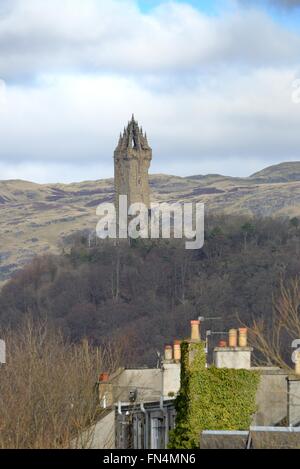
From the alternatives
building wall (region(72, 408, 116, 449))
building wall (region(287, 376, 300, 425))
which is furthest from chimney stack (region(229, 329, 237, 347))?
building wall (region(287, 376, 300, 425))

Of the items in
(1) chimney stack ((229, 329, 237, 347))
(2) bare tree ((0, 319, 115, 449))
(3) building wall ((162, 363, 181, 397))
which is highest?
(1) chimney stack ((229, 329, 237, 347))

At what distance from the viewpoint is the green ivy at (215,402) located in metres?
38.8

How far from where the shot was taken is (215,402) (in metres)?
39.0

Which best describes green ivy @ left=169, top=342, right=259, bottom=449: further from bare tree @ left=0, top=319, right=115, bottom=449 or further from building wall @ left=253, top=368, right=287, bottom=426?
bare tree @ left=0, top=319, right=115, bottom=449

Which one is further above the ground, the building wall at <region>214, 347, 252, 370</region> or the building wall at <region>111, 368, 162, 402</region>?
the building wall at <region>214, 347, 252, 370</region>

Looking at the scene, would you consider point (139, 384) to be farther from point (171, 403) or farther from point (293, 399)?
point (293, 399)

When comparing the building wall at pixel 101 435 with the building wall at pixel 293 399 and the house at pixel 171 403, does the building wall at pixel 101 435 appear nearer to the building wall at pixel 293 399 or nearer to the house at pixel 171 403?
the house at pixel 171 403

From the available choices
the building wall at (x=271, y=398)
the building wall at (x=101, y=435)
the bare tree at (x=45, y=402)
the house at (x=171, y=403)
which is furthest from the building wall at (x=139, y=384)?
the building wall at (x=271, y=398)

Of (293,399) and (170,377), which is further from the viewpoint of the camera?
(170,377)

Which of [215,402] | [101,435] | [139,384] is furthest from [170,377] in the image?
[215,402]

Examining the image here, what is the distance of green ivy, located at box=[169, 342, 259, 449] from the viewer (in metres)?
38.8
